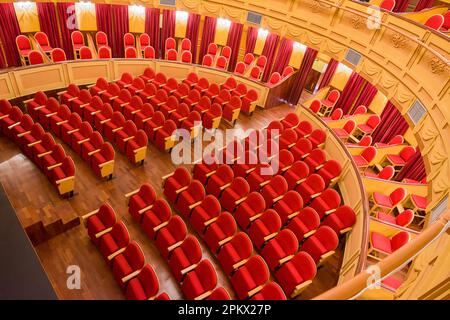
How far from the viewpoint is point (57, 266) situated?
3307 mm

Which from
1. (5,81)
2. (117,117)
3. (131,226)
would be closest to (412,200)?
(131,226)

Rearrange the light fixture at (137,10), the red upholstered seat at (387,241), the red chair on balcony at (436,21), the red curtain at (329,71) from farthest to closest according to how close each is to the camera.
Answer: the light fixture at (137,10)
the red curtain at (329,71)
the red chair on balcony at (436,21)
the red upholstered seat at (387,241)

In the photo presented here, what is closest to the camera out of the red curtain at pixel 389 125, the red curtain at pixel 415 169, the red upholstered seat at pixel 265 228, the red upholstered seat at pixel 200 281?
the red upholstered seat at pixel 200 281

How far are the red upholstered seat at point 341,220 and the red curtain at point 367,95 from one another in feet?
13.3

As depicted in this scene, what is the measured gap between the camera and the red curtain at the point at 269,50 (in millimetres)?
8009

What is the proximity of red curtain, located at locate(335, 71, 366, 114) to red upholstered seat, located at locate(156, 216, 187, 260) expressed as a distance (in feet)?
18.7

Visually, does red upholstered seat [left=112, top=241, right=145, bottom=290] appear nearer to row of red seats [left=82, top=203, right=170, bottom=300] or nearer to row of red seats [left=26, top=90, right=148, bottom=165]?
row of red seats [left=82, top=203, right=170, bottom=300]

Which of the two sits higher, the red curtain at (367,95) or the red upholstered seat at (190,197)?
the red curtain at (367,95)

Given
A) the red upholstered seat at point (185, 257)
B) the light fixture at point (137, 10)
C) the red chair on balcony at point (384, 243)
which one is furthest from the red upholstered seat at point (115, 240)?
the light fixture at point (137, 10)

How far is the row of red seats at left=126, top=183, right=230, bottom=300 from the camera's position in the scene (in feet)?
9.87

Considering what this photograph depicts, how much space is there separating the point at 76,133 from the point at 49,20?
4.17 metres

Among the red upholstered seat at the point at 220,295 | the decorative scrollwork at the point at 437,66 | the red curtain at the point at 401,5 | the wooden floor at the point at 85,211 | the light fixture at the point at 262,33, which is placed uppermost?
the red curtain at the point at 401,5

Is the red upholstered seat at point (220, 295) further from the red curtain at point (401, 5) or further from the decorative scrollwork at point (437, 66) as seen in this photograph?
the red curtain at point (401, 5)

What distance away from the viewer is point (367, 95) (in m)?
7.11
